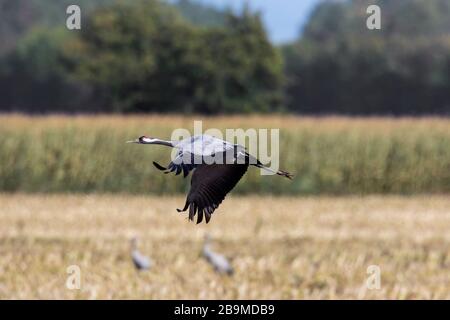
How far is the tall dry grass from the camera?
23.1 m

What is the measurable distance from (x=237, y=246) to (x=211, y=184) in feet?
35.7

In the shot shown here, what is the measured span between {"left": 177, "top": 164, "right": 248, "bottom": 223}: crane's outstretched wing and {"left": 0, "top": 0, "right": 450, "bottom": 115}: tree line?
4578 centimetres

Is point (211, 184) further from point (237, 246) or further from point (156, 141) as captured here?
point (237, 246)

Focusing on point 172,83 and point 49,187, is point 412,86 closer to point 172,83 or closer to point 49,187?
point 172,83

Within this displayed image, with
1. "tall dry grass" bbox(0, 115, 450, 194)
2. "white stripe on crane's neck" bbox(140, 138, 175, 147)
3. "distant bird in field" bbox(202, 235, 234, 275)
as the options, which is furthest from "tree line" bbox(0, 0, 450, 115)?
"white stripe on crane's neck" bbox(140, 138, 175, 147)

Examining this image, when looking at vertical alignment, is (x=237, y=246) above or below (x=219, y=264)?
below

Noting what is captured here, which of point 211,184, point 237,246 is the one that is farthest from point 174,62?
point 211,184

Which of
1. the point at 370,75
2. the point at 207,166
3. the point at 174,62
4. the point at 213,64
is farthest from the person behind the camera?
the point at 370,75

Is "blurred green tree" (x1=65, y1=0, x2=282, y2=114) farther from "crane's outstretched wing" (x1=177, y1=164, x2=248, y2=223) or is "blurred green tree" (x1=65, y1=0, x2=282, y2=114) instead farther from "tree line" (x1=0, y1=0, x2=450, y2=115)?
"crane's outstretched wing" (x1=177, y1=164, x2=248, y2=223)

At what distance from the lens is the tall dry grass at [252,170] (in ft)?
75.7

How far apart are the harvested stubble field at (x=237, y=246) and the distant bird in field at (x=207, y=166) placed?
6.45m

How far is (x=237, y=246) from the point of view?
1516 cm

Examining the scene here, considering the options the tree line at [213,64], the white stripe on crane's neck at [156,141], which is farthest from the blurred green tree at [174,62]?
the white stripe on crane's neck at [156,141]
